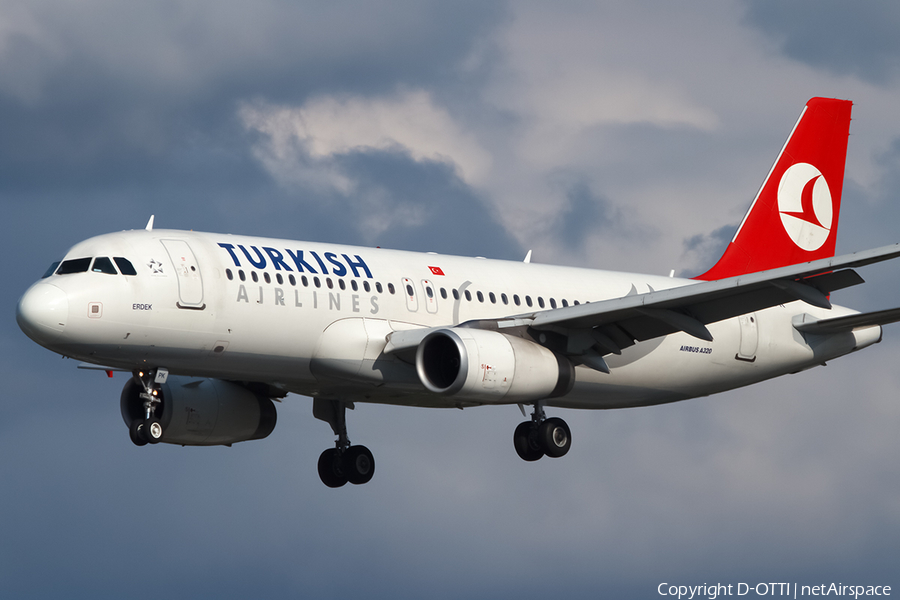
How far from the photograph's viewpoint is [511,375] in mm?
33781

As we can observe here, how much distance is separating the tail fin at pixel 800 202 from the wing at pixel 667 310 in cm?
839

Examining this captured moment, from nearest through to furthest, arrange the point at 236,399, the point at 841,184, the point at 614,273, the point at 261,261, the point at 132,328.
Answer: the point at 132,328 < the point at 261,261 < the point at 236,399 < the point at 614,273 < the point at 841,184

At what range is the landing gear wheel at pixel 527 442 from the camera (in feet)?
120

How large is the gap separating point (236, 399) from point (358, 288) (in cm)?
635

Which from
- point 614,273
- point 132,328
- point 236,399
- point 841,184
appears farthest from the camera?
point 841,184

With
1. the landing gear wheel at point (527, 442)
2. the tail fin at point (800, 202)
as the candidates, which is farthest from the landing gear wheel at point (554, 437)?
the tail fin at point (800, 202)

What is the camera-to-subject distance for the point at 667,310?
112ft

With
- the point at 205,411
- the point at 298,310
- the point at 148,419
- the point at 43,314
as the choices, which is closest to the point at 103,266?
the point at 43,314

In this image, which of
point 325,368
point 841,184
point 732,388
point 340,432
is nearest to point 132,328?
point 325,368

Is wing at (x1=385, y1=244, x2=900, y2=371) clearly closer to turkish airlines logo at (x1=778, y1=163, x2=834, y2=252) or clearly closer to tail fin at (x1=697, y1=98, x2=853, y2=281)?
tail fin at (x1=697, y1=98, x2=853, y2=281)

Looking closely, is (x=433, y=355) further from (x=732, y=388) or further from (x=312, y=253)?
(x=732, y=388)

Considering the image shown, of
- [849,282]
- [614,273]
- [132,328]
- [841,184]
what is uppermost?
[841,184]

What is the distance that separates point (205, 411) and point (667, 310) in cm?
1266

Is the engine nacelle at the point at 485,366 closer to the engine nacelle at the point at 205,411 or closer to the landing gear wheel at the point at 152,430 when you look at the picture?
the landing gear wheel at the point at 152,430
